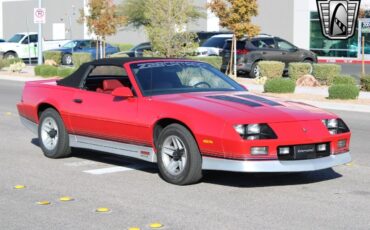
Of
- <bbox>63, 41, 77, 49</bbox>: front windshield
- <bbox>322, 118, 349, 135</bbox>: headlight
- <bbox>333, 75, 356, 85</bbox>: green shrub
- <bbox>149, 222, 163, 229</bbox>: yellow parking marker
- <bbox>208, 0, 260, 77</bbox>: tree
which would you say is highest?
<bbox>208, 0, 260, 77</bbox>: tree

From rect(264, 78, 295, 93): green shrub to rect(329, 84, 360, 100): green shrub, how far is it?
6.13ft

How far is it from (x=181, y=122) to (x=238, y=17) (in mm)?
20638

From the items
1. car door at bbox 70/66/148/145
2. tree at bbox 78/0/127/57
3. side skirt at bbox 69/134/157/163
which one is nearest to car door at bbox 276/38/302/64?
tree at bbox 78/0/127/57

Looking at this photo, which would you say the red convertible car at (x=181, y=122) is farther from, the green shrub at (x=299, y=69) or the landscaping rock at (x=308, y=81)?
the green shrub at (x=299, y=69)

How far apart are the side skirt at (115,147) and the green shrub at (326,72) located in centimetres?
1664

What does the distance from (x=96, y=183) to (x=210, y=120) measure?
1599 millimetres

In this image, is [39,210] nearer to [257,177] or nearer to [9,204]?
[9,204]

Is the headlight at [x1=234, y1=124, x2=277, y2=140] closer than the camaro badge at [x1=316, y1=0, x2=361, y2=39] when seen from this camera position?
Yes

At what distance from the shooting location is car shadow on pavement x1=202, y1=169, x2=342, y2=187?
8531mm

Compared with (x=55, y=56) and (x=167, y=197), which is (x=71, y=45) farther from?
(x=167, y=197)

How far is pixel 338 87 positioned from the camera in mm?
20000

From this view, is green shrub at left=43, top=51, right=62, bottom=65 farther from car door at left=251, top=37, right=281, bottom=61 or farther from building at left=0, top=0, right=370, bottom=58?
car door at left=251, top=37, right=281, bottom=61

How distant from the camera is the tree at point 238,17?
93.3 ft

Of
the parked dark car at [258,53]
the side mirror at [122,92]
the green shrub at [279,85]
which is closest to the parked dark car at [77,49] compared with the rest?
the parked dark car at [258,53]
